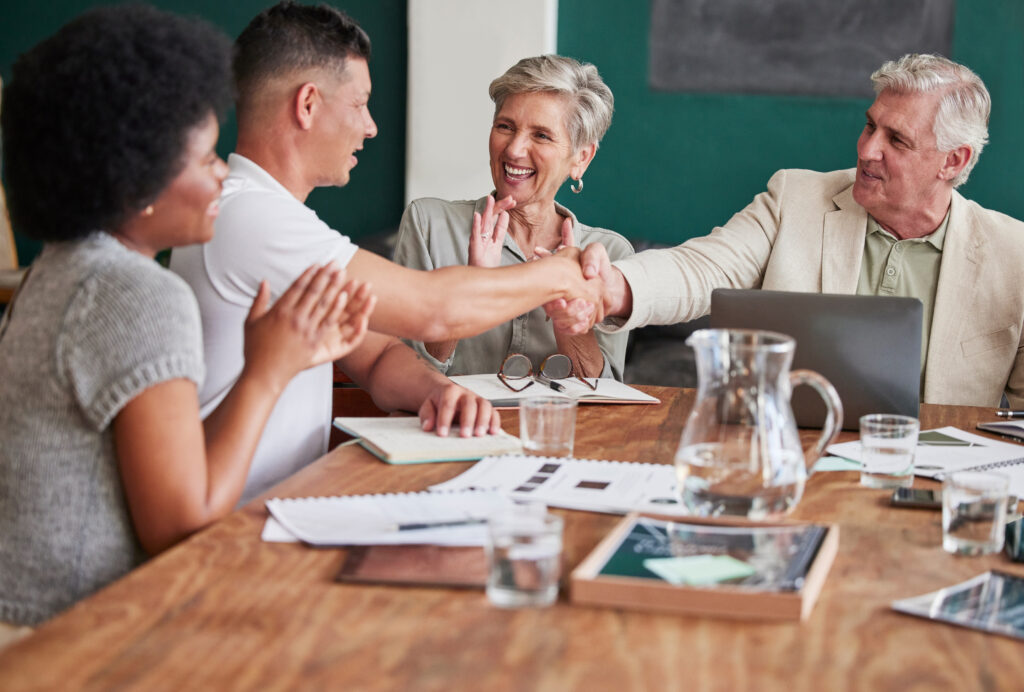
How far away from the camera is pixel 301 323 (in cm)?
132

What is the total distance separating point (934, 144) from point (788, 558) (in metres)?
1.69

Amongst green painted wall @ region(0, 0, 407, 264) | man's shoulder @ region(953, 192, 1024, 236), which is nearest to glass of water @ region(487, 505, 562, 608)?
man's shoulder @ region(953, 192, 1024, 236)

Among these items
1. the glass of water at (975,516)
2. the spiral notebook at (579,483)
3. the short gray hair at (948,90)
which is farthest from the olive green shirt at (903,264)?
the glass of water at (975,516)

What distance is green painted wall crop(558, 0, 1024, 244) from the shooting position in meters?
3.87

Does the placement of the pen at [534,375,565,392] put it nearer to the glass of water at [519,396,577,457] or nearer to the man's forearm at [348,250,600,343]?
the man's forearm at [348,250,600,343]

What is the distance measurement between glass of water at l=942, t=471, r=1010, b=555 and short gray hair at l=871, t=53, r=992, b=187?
1455 millimetres

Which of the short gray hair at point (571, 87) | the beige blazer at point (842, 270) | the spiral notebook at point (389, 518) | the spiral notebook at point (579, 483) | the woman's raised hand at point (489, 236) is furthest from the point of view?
A: the short gray hair at point (571, 87)

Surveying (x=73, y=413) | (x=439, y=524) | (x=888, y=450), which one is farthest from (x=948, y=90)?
(x=73, y=413)

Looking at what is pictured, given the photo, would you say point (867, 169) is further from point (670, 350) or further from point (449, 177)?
point (449, 177)

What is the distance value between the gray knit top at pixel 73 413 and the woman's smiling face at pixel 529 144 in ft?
5.32

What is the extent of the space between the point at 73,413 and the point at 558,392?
0.97m

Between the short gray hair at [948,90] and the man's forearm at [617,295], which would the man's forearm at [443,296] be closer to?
the man's forearm at [617,295]

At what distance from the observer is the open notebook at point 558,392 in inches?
73.2

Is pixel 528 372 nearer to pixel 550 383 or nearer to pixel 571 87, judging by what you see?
pixel 550 383
